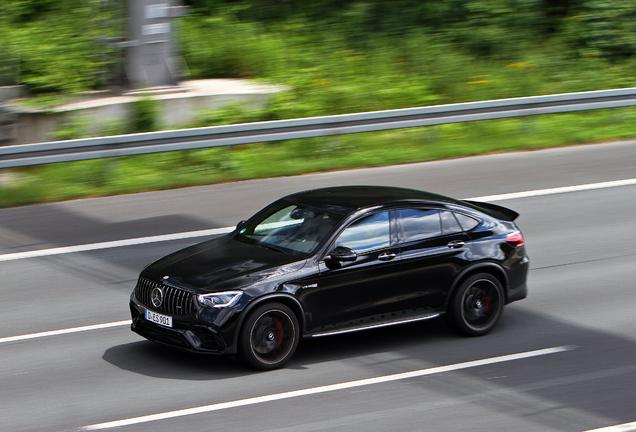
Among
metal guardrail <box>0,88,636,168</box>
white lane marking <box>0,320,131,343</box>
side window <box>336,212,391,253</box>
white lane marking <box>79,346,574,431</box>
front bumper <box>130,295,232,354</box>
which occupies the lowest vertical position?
white lane marking <box>79,346,574,431</box>

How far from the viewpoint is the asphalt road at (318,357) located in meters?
6.48

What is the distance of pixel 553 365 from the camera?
7.60 meters

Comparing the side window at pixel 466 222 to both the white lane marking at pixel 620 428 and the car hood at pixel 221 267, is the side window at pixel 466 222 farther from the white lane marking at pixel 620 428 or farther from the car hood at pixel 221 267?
the white lane marking at pixel 620 428

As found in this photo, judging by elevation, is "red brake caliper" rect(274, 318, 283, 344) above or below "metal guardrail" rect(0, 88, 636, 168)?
below

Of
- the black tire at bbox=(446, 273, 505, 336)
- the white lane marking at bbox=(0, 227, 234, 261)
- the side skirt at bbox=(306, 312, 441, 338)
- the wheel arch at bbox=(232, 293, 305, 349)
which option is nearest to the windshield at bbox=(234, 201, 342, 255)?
the wheel arch at bbox=(232, 293, 305, 349)

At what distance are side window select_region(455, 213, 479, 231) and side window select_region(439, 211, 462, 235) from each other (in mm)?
54

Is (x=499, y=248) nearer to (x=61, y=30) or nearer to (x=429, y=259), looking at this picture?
(x=429, y=259)

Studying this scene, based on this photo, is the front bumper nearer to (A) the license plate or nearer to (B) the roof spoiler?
(A) the license plate

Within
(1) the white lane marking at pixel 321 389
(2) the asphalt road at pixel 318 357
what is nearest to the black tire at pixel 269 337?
(2) the asphalt road at pixel 318 357

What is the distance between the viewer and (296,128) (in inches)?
581

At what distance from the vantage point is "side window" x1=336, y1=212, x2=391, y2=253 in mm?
7699

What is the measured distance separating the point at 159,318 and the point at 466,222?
3.22 meters

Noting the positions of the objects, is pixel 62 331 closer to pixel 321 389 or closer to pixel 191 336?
pixel 191 336

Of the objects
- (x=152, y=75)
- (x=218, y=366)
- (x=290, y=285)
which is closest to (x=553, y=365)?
(x=290, y=285)
